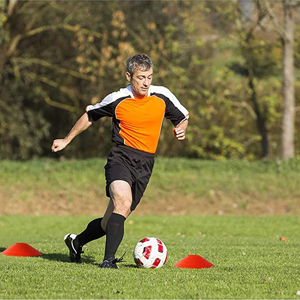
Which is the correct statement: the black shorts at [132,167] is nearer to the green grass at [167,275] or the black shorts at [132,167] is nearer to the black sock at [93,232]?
the black sock at [93,232]

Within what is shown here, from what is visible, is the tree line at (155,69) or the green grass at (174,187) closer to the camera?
the green grass at (174,187)

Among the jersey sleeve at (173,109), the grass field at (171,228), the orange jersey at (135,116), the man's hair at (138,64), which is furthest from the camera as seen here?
the jersey sleeve at (173,109)

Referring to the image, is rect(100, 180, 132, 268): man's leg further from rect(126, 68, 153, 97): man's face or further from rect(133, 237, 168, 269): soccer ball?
rect(126, 68, 153, 97): man's face

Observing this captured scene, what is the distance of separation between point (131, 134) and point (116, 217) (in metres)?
1.00

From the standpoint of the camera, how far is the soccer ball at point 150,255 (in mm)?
A: 7289

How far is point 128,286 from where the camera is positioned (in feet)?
19.8

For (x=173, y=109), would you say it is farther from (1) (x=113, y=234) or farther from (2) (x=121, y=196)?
(1) (x=113, y=234)

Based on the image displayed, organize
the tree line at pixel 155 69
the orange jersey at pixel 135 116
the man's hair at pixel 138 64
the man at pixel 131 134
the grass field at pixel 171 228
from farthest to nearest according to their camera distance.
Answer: the tree line at pixel 155 69 < the orange jersey at pixel 135 116 < the man's hair at pixel 138 64 < the man at pixel 131 134 < the grass field at pixel 171 228

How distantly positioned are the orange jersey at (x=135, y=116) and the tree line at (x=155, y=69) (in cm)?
1553

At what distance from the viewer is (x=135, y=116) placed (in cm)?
753

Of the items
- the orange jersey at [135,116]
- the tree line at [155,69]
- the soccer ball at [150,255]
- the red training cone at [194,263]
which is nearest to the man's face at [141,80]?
the orange jersey at [135,116]

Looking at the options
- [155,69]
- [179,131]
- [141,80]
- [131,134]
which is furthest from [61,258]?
[155,69]

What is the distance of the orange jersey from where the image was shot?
753 centimetres

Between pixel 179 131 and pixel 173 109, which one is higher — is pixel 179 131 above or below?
below
